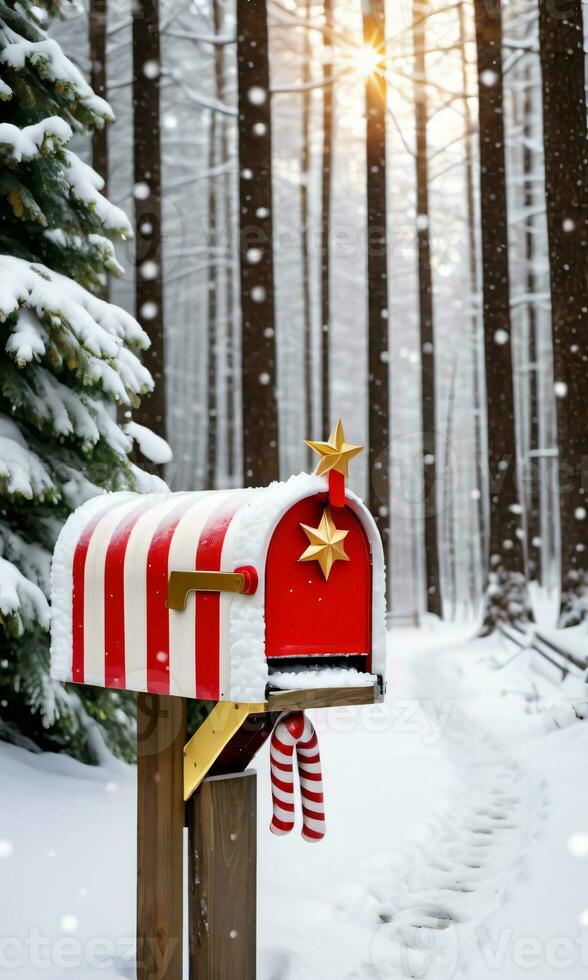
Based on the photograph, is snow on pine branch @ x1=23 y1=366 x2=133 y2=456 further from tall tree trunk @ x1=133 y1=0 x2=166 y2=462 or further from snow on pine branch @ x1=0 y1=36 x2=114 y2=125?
tall tree trunk @ x1=133 y1=0 x2=166 y2=462

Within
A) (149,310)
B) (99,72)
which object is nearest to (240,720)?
(149,310)

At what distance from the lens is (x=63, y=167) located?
6.46 m

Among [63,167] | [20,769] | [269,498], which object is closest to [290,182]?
[63,167]

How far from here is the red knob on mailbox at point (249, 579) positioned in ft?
10.4

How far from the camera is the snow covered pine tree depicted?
5879 millimetres

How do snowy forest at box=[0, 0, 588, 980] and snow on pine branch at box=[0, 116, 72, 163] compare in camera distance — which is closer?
snowy forest at box=[0, 0, 588, 980]

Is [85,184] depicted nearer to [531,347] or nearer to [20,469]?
[20,469]

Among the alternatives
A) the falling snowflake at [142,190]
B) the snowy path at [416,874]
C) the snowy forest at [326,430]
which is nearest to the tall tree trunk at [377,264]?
the snowy forest at [326,430]

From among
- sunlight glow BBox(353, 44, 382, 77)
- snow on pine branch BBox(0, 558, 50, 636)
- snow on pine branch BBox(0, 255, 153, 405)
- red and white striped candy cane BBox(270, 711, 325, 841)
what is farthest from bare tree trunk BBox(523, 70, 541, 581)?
red and white striped candy cane BBox(270, 711, 325, 841)

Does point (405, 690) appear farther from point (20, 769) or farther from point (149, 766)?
point (149, 766)

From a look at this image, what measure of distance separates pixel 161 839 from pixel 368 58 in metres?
14.6

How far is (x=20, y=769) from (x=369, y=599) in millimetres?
3207

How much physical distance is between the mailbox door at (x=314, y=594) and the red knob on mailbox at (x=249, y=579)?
0.08 metres

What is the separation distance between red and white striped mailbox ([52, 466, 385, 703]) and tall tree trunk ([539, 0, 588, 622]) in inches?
259
